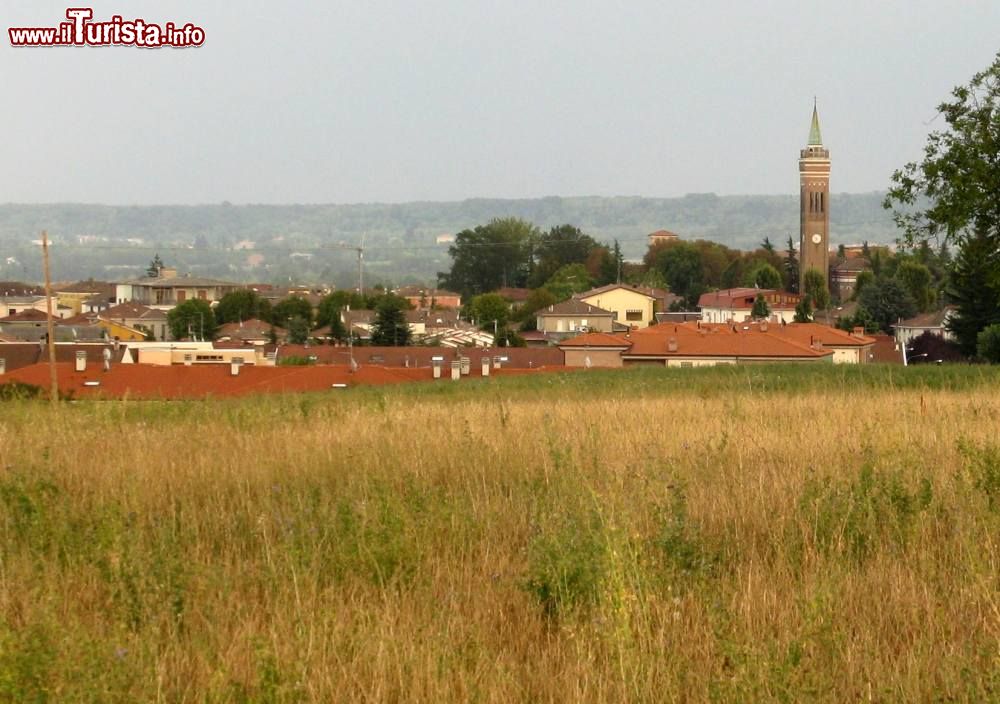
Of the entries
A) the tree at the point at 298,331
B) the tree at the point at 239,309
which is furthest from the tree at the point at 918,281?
the tree at the point at 298,331

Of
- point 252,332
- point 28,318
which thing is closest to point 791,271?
point 252,332

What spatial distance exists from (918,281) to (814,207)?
4346 cm

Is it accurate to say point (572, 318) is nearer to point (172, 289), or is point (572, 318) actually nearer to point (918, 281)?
point (918, 281)

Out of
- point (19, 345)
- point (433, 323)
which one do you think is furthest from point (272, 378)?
point (433, 323)

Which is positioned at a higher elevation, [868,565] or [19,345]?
[868,565]

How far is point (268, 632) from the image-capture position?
14.4 feet

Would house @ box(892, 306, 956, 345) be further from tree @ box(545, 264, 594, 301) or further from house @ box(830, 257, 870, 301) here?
house @ box(830, 257, 870, 301)

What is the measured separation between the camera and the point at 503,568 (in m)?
5.08

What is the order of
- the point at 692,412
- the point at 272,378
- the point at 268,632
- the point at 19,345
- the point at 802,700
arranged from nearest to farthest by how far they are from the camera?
1. the point at 802,700
2. the point at 268,632
3. the point at 692,412
4. the point at 272,378
5. the point at 19,345

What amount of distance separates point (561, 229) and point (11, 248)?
240 ft

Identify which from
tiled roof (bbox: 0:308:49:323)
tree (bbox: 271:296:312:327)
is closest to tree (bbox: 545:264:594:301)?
tree (bbox: 271:296:312:327)

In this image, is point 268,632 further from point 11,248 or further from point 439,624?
point 11,248

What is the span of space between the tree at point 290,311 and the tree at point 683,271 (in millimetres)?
56148

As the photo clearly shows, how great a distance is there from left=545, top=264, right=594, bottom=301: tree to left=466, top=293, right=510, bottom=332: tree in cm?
1811
